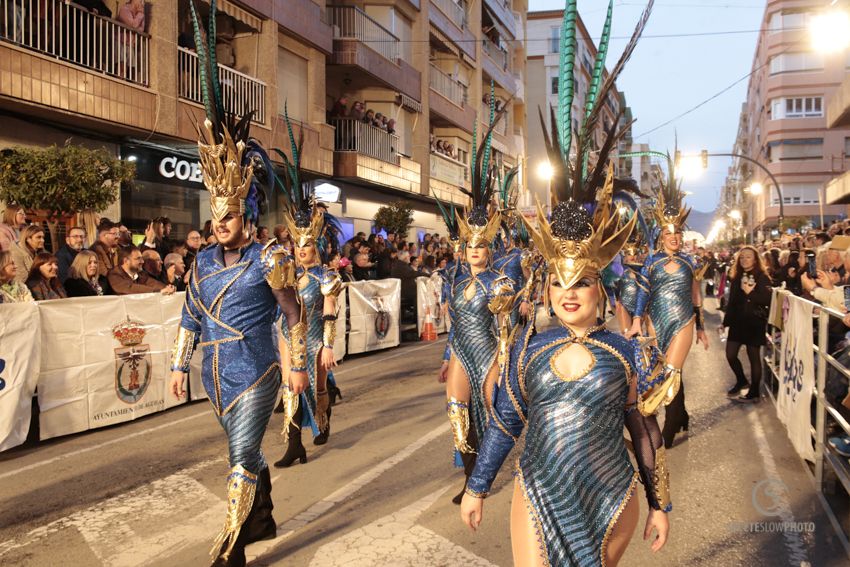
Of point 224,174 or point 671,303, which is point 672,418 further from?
point 224,174

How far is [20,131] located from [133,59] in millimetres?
2673

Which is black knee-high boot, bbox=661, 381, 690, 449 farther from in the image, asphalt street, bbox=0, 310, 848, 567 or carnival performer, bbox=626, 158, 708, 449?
asphalt street, bbox=0, 310, 848, 567

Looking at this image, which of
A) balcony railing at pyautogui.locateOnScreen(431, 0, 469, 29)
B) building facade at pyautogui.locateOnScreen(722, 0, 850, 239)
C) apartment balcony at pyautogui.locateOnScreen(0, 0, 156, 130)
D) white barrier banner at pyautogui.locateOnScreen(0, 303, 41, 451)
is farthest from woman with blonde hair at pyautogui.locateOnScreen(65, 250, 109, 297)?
building facade at pyautogui.locateOnScreen(722, 0, 850, 239)

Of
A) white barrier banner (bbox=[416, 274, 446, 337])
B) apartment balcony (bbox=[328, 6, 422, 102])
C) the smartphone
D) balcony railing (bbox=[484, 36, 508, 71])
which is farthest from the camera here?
balcony railing (bbox=[484, 36, 508, 71])

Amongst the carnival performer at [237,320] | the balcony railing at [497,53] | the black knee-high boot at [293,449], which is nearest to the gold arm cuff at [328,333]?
the black knee-high boot at [293,449]

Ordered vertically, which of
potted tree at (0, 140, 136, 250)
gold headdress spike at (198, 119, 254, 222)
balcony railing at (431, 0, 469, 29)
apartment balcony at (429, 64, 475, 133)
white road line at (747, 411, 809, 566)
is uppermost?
balcony railing at (431, 0, 469, 29)

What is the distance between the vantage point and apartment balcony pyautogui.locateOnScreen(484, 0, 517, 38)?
1497 inches

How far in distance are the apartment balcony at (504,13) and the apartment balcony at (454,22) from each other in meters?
3.26

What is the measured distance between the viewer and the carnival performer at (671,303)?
7.02 meters

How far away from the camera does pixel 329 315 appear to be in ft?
24.1

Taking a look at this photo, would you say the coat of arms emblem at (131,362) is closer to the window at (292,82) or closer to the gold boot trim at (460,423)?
the gold boot trim at (460,423)

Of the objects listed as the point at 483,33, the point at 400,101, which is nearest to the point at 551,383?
the point at 400,101

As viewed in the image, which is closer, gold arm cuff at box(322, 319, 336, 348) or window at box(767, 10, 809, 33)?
gold arm cuff at box(322, 319, 336, 348)

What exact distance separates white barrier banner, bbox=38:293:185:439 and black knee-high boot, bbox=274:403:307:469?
2.76 m
